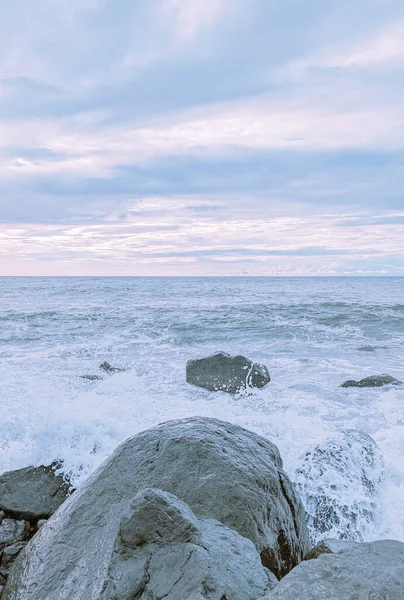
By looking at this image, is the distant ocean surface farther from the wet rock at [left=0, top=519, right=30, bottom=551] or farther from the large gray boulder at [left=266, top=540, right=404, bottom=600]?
the large gray boulder at [left=266, top=540, right=404, bottom=600]

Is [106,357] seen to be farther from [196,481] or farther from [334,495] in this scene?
[196,481]

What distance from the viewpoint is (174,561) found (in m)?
2.72

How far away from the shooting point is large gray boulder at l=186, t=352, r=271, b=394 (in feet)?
36.3

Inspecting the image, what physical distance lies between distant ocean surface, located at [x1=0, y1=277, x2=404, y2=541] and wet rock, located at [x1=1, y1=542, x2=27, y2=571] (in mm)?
1162

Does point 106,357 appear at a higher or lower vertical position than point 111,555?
lower

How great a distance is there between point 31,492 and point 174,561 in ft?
11.4

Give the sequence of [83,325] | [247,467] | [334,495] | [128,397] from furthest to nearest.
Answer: [83,325]
[128,397]
[334,495]
[247,467]

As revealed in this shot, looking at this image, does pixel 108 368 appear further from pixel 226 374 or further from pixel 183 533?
pixel 183 533

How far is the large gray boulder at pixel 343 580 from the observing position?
208 centimetres

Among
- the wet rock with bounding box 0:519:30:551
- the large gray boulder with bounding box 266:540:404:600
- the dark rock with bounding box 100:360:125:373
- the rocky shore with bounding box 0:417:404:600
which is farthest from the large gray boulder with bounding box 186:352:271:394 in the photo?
the large gray boulder with bounding box 266:540:404:600

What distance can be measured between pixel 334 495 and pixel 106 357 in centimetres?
1039

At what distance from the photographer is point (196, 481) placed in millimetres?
3963

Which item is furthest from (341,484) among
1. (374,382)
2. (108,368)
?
(108,368)

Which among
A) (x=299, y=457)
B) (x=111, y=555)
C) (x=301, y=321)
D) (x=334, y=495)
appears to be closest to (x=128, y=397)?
(x=299, y=457)
